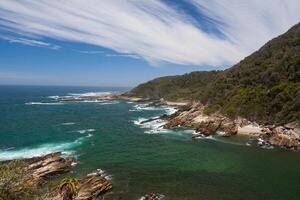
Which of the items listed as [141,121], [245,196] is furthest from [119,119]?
[245,196]

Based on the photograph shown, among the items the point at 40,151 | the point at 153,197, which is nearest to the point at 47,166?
the point at 40,151

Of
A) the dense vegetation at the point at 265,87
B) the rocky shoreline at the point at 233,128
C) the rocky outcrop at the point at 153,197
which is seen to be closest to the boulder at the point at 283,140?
the rocky shoreline at the point at 233,128

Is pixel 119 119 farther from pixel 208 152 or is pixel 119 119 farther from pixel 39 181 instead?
pixel 39 181

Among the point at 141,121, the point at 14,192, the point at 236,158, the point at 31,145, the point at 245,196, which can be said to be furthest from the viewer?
the point at 141,121

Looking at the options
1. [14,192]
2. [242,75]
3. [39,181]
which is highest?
[242,75]

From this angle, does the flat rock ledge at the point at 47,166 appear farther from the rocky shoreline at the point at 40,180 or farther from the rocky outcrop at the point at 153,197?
the rocky outcrop at the point at 153,197

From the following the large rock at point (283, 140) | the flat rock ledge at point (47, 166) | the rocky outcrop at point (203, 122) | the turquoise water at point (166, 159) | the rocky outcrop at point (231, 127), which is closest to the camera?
the turquoise water at point (166, 159)
